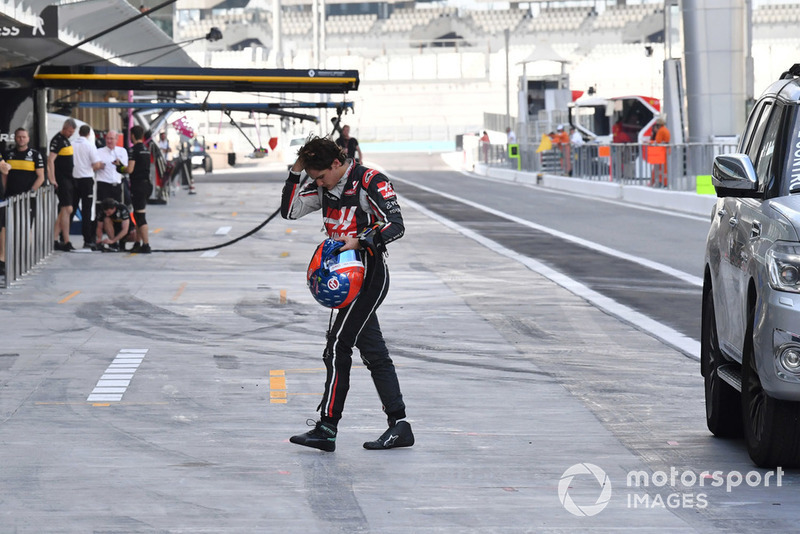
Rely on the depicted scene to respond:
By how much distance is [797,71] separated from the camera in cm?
759

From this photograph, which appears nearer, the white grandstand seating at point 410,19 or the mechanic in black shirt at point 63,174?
the mechanic in black shirt at point 63,174

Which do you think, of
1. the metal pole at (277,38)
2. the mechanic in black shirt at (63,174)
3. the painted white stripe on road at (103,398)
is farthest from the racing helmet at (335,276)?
the metal pole at (277,38)

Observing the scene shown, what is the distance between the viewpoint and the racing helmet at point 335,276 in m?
7.31

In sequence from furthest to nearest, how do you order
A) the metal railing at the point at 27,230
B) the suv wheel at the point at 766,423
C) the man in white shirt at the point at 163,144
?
the man in white shirt at the point at 163,144 < the metal railing at the point at 27,230 < the suv wheel at the point at 766,423

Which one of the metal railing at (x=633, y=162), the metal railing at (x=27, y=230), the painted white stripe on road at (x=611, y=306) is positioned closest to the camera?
the painted white stripe on road at (x=611, y=306)

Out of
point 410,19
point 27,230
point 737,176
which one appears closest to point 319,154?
point 737,176

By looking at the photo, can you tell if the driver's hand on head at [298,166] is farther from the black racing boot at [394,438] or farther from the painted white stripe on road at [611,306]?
the painted white stripe on road at [611,306]

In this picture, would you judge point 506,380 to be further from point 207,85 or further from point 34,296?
point 207,85

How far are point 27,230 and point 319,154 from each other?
38.9 feet

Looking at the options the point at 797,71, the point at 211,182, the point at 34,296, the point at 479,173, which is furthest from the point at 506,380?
the point at 479,173

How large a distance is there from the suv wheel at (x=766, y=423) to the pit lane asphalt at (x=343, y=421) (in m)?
0.12

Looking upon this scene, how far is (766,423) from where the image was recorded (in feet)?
22.1

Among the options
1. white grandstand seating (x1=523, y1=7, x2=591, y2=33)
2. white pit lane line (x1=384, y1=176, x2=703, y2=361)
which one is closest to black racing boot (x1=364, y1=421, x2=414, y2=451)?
white pit lane line (x1=384, y1=176, x2=703, y2=361)

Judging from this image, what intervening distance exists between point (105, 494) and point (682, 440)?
3193mm
